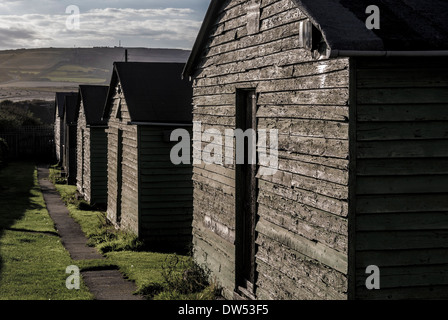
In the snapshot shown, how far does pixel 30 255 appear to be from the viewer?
14.5m

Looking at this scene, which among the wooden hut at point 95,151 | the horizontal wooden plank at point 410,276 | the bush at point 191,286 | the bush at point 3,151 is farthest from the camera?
the bush at point 3,151

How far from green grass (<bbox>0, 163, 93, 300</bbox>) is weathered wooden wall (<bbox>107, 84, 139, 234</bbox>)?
2104mm

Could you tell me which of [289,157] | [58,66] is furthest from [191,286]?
[58,66]

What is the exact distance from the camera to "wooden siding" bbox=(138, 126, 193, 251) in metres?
16.1

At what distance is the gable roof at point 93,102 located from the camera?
80.4 feet

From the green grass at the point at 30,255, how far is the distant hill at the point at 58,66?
336ft

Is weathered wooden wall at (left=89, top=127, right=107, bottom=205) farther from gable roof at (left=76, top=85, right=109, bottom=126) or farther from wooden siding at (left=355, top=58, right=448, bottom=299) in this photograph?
wooden siding at (left=355, top=58, right=448, bottom=299)

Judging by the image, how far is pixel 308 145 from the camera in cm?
712

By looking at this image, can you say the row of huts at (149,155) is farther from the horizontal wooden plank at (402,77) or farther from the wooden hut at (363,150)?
the horizontal wooden plank at (402,77)

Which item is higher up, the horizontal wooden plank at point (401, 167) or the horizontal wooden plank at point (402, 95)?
the horizontal wooden plank at point (402, 95)

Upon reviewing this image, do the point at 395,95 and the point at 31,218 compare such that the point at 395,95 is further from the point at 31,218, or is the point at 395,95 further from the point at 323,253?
the point at 31,218

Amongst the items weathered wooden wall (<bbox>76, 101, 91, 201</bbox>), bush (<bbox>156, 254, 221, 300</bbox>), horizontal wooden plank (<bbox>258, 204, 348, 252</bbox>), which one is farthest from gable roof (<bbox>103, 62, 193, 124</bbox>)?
horizontal wooden plank (<bbox>258, 204, 348, 252</bbox>)

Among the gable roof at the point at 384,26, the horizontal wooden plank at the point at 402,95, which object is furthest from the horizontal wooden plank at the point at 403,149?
the gable roof at the point at 384,26

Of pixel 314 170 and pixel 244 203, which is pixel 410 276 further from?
pixel 244 203
